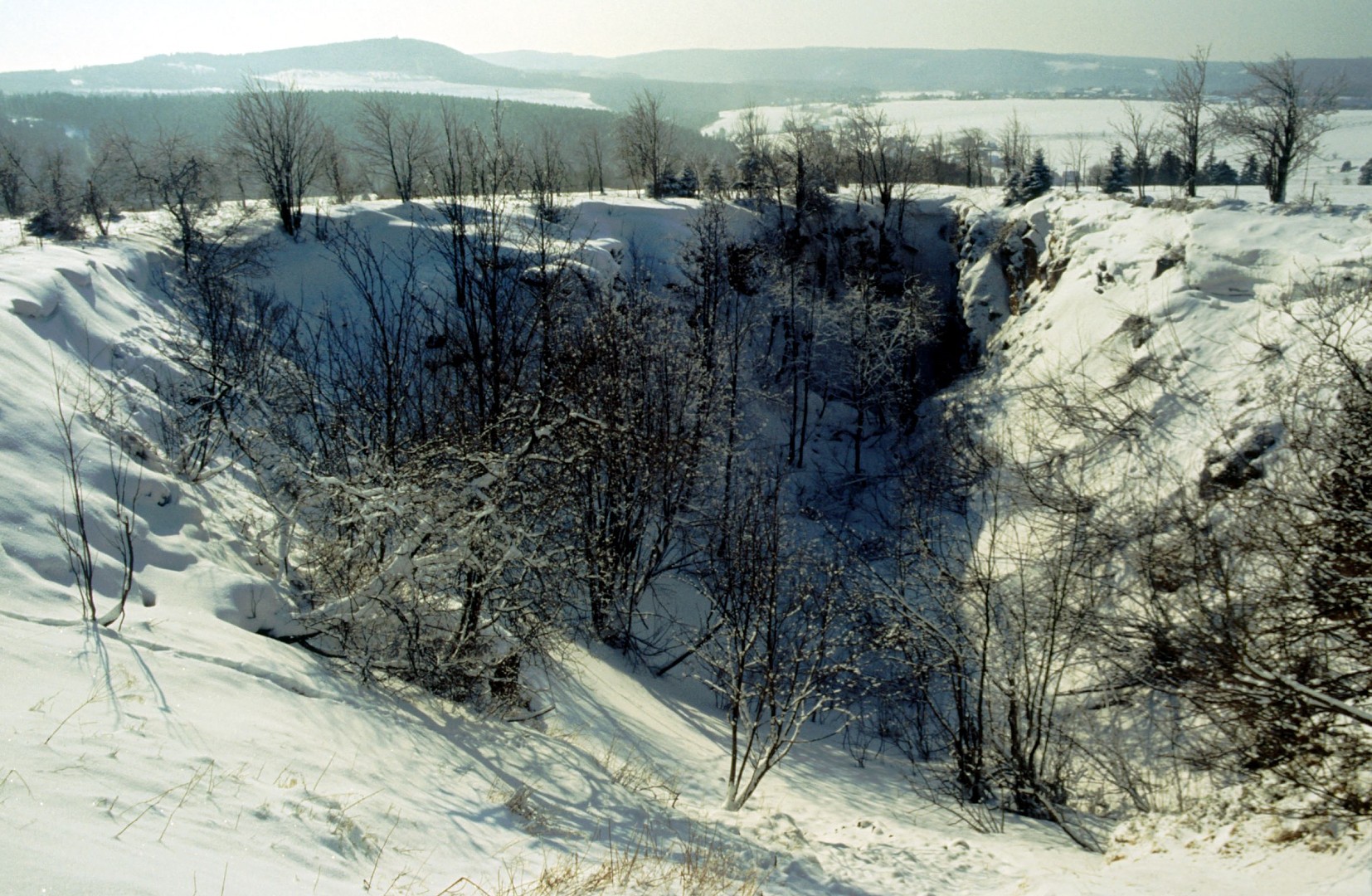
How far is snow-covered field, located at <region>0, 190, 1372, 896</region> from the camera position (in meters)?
3.47

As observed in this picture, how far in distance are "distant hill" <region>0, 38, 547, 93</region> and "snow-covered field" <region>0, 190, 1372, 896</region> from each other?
15810 cm

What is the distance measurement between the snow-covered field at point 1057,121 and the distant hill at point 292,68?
8086 cm

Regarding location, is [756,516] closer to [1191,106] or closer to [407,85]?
[1191,106]

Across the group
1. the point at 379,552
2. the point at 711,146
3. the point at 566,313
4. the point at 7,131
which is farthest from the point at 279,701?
the point at 7,131

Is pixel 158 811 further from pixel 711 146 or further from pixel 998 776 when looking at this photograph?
pixel 711 146

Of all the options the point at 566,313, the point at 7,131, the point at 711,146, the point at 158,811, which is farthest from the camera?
the point at 711,146

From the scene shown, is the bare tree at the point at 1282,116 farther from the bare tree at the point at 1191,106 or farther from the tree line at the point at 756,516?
the tree line at the point at 756,516

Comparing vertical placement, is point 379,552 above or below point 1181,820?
above

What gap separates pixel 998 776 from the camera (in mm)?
9273

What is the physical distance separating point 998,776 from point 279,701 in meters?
8.17

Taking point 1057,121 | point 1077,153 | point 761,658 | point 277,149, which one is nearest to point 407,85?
point 1057,121

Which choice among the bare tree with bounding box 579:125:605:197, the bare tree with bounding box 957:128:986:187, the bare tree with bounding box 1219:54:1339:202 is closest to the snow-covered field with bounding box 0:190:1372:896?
the bare tree with bounding box 1219:54:1339:202

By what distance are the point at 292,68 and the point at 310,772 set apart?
199 meters

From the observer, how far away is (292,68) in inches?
6447
